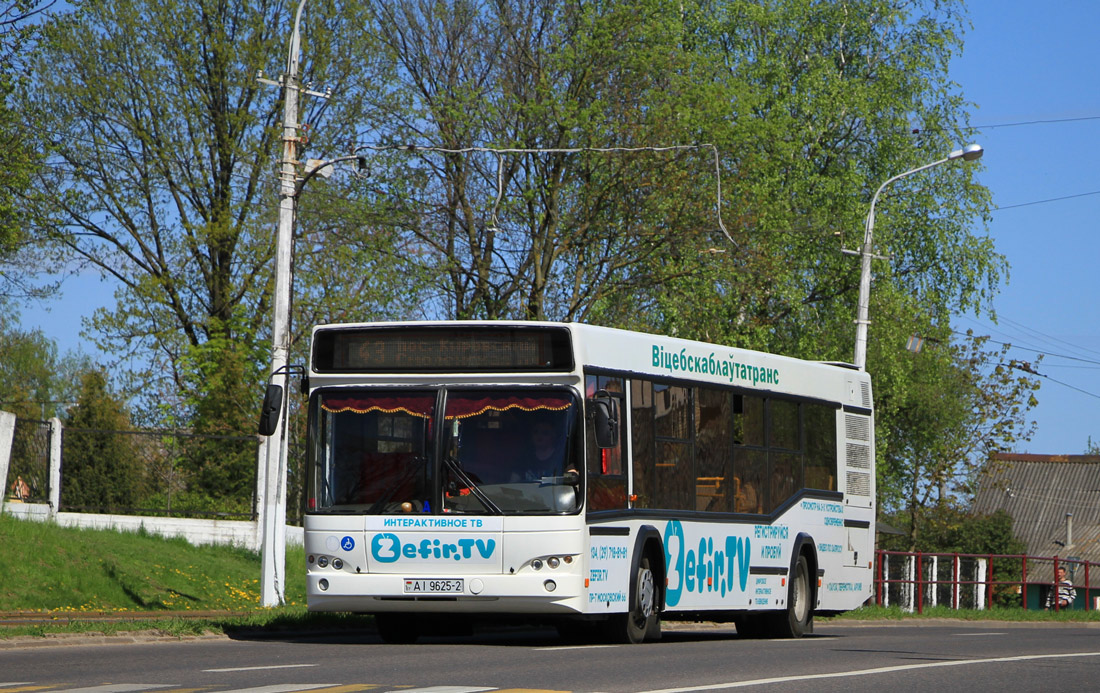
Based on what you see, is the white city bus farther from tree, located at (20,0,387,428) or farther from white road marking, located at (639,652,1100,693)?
tree, located at (20,0,387,428)

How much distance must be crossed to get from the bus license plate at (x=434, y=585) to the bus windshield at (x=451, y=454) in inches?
24.1

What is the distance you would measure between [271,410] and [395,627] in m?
2.85

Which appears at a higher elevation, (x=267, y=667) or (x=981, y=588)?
(x=267, y=667)

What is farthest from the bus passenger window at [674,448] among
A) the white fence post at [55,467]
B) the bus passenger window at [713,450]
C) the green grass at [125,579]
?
the white fence post at [55,467]

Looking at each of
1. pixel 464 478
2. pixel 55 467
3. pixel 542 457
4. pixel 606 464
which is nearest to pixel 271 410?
pixel 464 478

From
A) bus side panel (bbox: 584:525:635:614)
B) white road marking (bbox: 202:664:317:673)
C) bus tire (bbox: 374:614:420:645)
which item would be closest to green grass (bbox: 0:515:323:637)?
bus tire (bbox: 374:614:420:645)

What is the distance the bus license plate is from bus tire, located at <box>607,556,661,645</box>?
1.74 meters

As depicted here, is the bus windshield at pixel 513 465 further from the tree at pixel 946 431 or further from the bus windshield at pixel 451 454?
the tree at pixel 946 431

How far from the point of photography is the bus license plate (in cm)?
1505

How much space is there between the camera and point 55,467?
2641cm

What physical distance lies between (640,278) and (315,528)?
2090 centimetres

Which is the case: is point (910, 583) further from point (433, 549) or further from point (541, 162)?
point (433, 549)

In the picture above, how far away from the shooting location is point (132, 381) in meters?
42.0

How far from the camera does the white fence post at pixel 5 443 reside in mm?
25828
